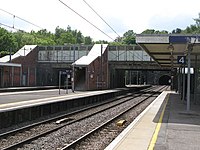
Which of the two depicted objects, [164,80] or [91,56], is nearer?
[91,56]

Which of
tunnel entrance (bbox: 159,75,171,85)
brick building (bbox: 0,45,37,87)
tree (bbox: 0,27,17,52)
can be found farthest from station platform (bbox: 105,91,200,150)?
tunnel entrance (bbox: 159,75,171,85)

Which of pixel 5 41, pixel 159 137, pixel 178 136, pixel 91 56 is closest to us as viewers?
pixel 159 137

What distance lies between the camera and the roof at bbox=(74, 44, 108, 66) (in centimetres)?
5166

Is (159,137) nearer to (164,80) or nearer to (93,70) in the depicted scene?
(93,70)

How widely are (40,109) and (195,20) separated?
257 feet

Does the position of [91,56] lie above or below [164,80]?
above

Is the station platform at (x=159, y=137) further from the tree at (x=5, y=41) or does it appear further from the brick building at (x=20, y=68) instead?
the tree at (x=5, y=41)

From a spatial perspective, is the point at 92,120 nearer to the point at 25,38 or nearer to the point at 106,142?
the point at 106,142

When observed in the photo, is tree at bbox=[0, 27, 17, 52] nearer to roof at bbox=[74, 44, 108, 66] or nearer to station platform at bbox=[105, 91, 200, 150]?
roof at bbox=[74, 44, 108, 66]

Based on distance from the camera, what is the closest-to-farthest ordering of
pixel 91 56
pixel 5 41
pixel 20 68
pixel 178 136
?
pixel 178 136 < pixel 20 68 < pixel 91 56 < pixel 5 41

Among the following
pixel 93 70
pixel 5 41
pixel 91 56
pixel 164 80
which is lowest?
pixel 164 80

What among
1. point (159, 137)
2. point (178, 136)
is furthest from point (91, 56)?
point (159, 137)

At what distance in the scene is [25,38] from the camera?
115 meters

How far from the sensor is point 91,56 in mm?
56719
